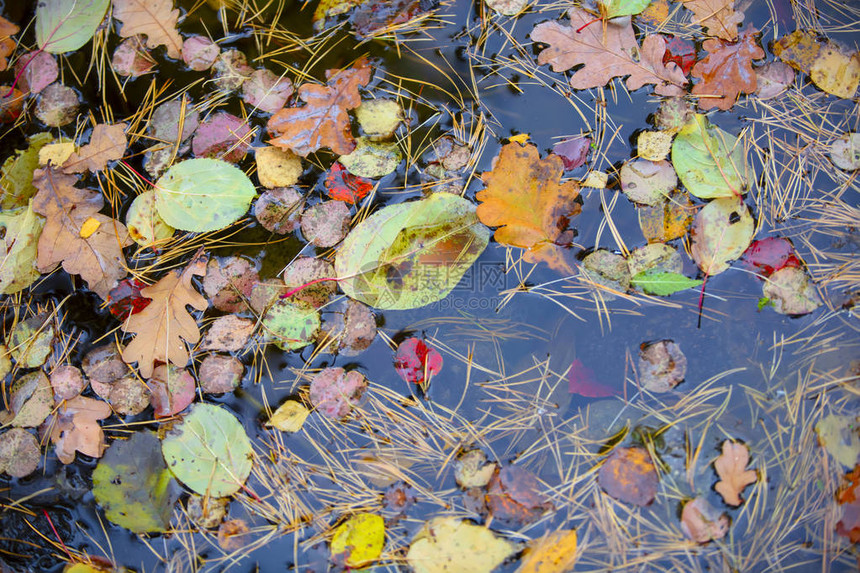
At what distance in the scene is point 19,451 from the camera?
1770mm

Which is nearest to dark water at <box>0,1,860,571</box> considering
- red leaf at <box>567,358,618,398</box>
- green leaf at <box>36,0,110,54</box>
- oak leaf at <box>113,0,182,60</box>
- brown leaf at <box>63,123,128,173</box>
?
red leaf at <box>567,358,618,398</box>

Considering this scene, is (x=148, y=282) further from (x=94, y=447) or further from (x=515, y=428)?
(x=515, y=428)

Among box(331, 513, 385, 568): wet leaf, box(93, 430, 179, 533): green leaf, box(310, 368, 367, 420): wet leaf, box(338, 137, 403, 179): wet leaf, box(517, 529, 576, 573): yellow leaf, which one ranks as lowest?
box(517, 529, 576, 573): yellow leaf

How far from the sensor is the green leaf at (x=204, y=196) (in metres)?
1.78

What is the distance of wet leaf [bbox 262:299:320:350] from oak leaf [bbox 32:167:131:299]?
23.7 inches

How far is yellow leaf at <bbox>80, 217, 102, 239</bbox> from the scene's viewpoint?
1.79 meters

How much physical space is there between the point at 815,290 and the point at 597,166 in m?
0.88

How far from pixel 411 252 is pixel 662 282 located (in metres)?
0.90

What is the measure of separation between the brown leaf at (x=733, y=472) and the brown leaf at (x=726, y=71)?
123 centimetres

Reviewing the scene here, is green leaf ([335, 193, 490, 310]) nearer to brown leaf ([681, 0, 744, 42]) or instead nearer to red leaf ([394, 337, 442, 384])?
red leaf ([394, 337, 442, 384])

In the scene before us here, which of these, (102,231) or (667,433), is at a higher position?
(102,231)

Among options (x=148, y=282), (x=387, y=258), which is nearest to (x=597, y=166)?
(x=387, y=258)

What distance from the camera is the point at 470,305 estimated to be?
1760mm

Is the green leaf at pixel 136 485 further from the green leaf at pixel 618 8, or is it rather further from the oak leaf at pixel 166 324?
the green leaf at pixel 618 8
